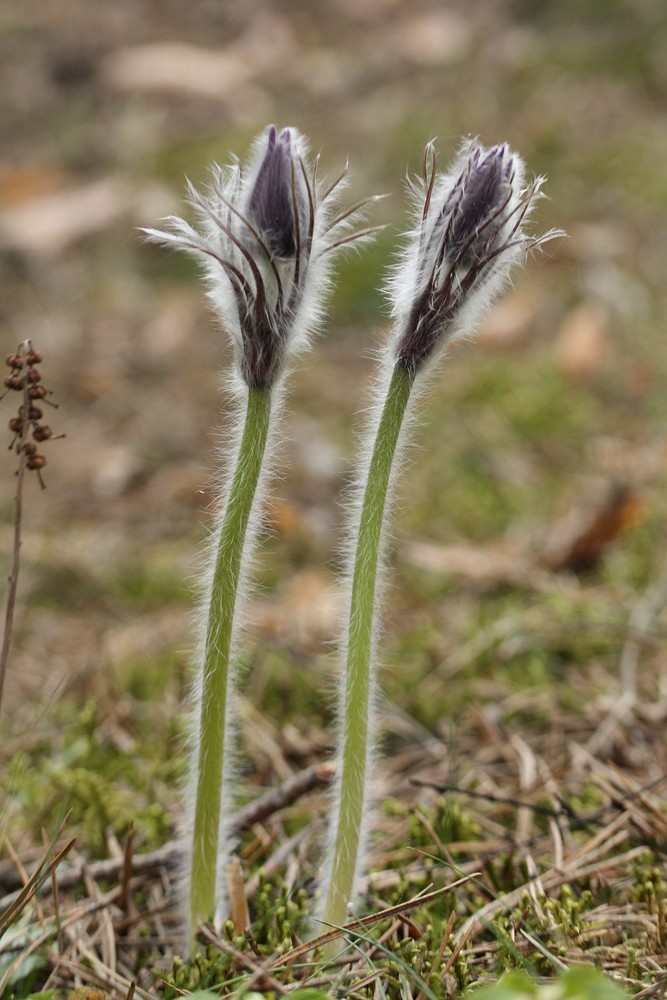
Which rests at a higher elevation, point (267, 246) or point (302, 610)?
point (267, 246)

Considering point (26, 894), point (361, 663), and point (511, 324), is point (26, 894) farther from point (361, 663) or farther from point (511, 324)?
point (511, 324)

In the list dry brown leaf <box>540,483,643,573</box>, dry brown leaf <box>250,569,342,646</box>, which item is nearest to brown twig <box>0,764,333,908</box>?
dry brown leaf <box>250,569,342,646</box>

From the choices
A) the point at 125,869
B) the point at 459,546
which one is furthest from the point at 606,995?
the point at 459,546

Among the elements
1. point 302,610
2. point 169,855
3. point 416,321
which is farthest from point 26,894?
point 302,610

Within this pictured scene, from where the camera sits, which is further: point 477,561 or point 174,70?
point 174,70

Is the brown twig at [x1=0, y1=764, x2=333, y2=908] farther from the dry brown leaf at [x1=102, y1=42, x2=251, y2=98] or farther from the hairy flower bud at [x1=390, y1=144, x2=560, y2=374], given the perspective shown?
the dry brown leaf at [x1=102, y1=42, x2=251, y2=98]

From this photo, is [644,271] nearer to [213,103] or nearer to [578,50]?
[578,50]
